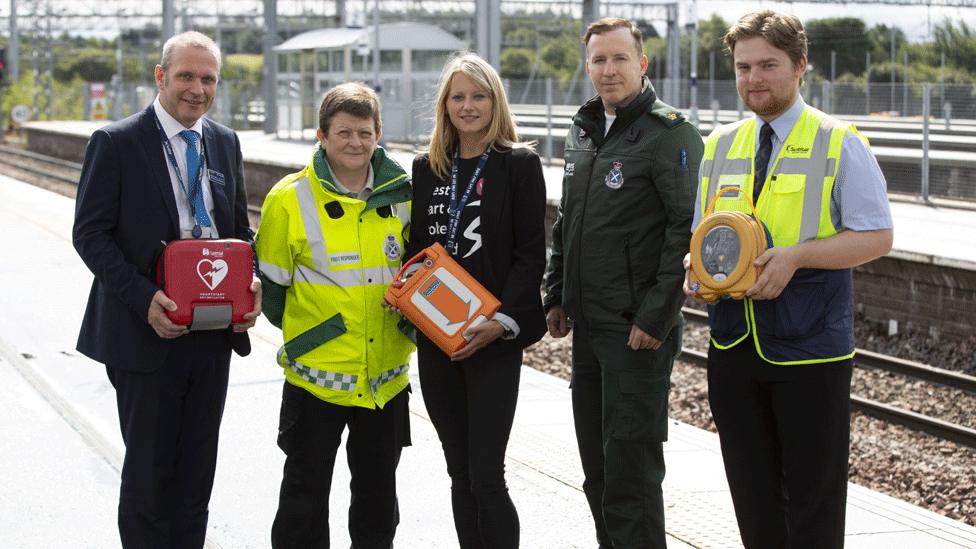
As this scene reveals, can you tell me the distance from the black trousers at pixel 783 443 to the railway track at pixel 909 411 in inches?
186

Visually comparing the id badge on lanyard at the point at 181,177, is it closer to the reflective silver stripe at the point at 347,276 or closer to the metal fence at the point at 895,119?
the reflective silver stripe at the point at 347,276

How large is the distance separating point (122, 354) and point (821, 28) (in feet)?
206

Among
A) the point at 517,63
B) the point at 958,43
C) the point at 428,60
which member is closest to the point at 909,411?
the point at 428,60

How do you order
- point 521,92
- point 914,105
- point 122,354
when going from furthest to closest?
point 521,92 < point 914,105 < point 122,354

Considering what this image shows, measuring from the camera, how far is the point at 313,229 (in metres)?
4.55

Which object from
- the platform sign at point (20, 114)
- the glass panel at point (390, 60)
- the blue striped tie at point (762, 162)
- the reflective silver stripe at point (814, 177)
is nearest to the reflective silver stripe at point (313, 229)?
the blue striped tie at point (762, 162)

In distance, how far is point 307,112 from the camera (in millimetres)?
36656

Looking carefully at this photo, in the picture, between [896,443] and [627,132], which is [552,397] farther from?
[627,132]

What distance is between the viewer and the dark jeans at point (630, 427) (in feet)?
14.9

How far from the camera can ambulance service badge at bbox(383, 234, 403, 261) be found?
4.65 m

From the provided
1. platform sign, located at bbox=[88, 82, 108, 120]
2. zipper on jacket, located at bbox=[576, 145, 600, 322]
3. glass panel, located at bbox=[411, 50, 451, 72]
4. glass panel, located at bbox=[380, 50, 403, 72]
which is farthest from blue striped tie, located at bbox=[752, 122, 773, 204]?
platform sign, located at bbox=[88, 82, 108, 120]

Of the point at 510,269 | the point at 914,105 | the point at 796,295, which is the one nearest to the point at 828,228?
the point at 796,295

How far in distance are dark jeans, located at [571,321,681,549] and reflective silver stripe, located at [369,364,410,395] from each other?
65 cm

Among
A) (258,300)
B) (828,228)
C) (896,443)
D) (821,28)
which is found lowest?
(896,443)
